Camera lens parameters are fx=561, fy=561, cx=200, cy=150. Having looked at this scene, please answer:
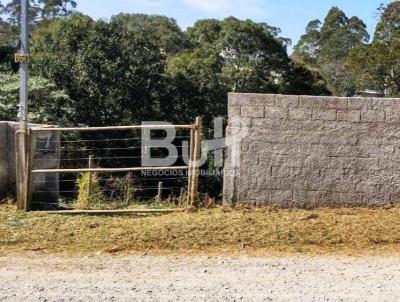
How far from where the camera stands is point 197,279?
208 inches

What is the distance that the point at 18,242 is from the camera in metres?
6.62

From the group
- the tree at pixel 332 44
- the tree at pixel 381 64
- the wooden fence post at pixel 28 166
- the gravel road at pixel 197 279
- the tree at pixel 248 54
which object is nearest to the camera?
the gravel road at pixel 197 279

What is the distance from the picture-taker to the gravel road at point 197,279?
4.80 m

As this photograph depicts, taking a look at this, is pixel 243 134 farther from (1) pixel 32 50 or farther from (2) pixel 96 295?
(1) pixel 32 50

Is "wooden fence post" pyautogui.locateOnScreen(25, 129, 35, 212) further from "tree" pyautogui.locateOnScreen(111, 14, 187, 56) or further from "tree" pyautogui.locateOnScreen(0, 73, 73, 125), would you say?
"tree" pyautogui.locateOnScreen(111, 14, 187, 56)

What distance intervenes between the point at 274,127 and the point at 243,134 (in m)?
0.45

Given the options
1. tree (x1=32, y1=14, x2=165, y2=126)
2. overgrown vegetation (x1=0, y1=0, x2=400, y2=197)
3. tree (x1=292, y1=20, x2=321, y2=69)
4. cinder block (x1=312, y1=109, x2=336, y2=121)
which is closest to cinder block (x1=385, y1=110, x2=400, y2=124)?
cinder block (x1=312, y1=109, x2=336, y2=121)

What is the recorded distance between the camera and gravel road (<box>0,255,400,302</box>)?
4.80m

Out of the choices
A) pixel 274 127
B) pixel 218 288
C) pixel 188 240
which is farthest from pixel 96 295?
pixel 274 127

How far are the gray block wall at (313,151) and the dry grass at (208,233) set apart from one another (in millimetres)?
407

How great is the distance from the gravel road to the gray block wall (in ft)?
6.95

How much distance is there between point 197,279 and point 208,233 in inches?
62.7

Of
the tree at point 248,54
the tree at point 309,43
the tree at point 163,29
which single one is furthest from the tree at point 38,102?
the tree at point 309,43

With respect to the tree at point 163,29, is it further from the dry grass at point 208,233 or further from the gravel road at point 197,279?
the gravel road at point 197,279
